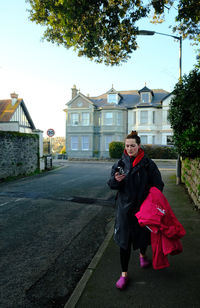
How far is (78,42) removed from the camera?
33.1ft

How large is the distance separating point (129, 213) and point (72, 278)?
133 centimetres

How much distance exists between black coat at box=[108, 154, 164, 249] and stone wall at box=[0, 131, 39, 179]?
12570 millimetres

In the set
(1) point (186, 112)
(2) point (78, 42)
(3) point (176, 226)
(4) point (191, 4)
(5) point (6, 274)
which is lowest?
(5) point (6, 274)

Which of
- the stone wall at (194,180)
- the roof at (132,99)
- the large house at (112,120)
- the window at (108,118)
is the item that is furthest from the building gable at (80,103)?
the stone wall at (194,180)

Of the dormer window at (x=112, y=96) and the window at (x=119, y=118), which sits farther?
the dormer window at (x=112, y=96)

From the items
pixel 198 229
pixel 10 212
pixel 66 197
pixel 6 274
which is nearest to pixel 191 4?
pixel 198 229

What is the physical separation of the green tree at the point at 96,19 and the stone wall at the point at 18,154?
23.5 ft

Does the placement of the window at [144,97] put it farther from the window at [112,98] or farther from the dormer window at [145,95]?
the window at [112,98]

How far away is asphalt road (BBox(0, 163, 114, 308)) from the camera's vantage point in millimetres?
3314

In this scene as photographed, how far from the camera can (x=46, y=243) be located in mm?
5039

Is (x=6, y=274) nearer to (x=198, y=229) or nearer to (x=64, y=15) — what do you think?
(x=198, y=229)

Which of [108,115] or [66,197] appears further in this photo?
[108,115]

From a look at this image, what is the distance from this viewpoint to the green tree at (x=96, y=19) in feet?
27.2

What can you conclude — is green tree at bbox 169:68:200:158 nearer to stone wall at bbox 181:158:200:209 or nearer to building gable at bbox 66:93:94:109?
stone wall at bbox 181:158:200:209
